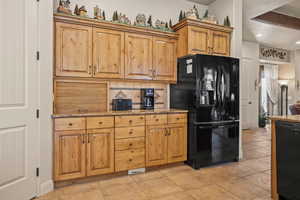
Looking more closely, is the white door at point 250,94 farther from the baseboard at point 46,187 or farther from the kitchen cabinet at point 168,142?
the baseboard at point 46,187

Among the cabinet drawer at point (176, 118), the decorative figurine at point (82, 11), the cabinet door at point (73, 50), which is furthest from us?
the cabinet drawer at point (176, 118)

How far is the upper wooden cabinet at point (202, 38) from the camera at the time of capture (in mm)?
3225

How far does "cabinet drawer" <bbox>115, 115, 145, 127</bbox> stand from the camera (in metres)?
2.72

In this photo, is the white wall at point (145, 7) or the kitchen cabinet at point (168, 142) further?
the white wall at point (145, 7)

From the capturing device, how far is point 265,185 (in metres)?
2.51

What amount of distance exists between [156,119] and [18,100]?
187 centimetres

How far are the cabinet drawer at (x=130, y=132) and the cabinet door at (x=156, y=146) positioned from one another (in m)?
0.12

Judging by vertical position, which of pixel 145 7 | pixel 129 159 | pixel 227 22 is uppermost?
pixel 145 7

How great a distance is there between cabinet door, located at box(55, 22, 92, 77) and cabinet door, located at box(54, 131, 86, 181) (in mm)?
920

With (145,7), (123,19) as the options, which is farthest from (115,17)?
(145,7)

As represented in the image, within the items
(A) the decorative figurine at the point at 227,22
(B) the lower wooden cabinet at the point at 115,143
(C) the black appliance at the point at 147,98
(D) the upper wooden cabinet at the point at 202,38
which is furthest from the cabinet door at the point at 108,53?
(A) the decorative figurine at the point at 227,22

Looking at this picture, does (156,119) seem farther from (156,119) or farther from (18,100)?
(18,100)

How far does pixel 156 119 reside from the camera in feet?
9.83

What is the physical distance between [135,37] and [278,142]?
100 inches
